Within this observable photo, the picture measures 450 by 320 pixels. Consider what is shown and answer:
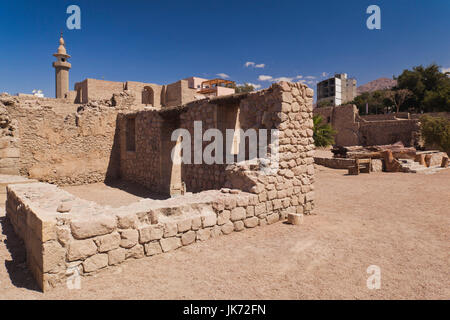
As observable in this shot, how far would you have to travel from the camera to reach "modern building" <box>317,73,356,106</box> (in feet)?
233

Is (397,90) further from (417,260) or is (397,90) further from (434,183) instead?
(417,260)

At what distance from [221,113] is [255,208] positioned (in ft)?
10.8

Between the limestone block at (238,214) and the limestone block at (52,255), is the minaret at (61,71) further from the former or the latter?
the limestone block at (52,255)

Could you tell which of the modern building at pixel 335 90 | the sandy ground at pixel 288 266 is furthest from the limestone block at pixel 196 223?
the modern building at pixel 335 90

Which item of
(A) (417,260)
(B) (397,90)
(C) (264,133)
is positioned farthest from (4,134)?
(B) (397,90)

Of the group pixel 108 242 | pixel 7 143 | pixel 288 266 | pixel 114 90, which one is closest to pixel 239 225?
pixel 288 266

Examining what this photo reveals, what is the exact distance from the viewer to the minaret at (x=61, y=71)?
23.9 metres

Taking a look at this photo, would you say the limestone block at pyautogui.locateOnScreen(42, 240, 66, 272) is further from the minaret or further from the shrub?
the minaret

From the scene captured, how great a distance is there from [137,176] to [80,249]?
8.53 m

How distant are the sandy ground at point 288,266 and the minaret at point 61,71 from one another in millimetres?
22657

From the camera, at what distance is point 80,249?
115 inches

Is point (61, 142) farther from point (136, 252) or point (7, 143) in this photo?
point (136, 252)

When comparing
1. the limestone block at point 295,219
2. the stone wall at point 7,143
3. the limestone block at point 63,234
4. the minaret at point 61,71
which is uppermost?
the minaret at point 61,71

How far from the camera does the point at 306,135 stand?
5.90m
